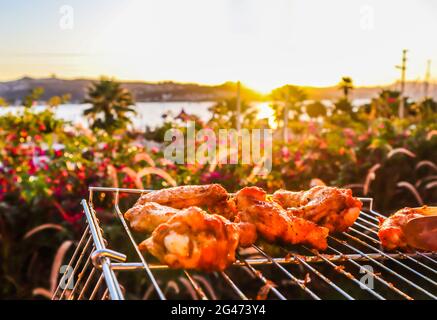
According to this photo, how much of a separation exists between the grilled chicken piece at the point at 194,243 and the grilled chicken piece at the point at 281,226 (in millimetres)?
369

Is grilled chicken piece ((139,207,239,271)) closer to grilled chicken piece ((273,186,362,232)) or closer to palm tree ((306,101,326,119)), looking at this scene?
grilled chicken piece ((273,186,362,232))

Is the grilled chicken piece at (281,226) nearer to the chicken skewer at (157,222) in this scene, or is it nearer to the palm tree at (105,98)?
the chicken skewer at (157,222)

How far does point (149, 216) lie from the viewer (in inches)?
106

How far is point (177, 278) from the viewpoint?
528cm

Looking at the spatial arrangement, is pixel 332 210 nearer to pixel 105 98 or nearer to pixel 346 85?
pixel 105 98

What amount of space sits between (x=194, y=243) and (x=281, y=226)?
24.2 inches

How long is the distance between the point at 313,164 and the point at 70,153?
12.1 feet

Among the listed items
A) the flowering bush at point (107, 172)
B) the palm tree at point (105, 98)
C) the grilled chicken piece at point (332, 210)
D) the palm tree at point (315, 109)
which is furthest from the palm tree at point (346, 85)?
the grilled chicken piece at point (332, 210)

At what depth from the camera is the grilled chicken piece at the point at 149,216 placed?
2666mm

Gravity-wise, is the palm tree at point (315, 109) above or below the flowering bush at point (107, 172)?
below

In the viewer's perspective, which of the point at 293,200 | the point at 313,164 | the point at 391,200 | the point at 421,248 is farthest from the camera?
the point at 313,164

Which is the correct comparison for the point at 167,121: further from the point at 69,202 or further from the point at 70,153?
the point at 69,202

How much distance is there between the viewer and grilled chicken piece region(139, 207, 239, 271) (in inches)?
89.0
